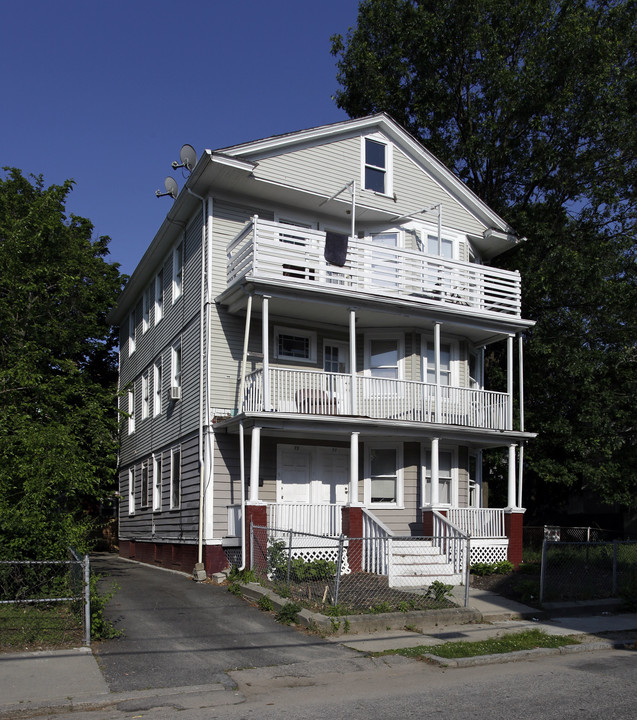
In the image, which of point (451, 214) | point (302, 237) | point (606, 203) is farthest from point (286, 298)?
point (606, 203)

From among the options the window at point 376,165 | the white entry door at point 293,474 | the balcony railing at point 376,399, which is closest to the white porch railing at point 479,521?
the balcony railing at point 376,399

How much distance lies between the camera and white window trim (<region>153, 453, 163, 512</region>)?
21812 millimetres

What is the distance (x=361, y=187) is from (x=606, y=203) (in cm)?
1003

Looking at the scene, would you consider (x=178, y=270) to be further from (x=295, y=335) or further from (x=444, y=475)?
(x=444, y=475)

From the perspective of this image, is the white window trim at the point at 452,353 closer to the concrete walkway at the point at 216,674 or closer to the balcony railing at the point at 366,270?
the balcony railing at the point at 366,270

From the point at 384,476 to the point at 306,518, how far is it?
3.60 metres

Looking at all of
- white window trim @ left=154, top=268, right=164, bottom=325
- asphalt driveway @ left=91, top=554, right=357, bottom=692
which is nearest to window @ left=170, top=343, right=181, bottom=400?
white window trim @ left=154, top=268, right=164, bottom=325

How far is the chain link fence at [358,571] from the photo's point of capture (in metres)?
12.3

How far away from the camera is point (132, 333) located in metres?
27.7

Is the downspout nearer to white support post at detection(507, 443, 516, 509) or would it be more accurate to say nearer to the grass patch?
the grass patch

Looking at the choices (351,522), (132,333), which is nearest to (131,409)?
(132,333)

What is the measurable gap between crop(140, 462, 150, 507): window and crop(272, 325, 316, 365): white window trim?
23.9 feet

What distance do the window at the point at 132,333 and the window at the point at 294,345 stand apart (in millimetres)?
9660

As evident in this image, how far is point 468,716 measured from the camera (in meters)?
6.90
